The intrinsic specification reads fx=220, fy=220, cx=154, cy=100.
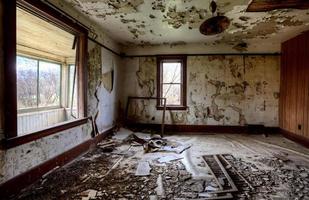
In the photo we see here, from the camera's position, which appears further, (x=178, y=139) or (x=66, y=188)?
(x=178, y=139)

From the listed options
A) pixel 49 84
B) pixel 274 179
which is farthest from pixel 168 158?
pixel 49 84

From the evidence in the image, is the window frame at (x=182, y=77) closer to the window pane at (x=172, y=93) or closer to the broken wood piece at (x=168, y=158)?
the window pane at (x=172, y=93)

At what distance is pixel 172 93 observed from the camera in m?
6.34

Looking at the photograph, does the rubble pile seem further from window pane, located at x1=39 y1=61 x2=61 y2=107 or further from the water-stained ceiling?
window pane, located at x1=39 y1=61 x2=61 y2=107

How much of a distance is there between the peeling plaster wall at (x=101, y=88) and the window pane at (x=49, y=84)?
1849 millimetres

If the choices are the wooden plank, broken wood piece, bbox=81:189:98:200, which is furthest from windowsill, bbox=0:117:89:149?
the wooden plank

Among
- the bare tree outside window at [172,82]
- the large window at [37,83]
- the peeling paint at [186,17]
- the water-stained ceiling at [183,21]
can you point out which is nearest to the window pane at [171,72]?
the bare tree outside window at [172,82]

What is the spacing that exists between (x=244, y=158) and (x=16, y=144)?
11.1 feet

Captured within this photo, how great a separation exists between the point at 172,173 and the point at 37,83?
4.41 m

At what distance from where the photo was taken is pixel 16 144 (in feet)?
8.02

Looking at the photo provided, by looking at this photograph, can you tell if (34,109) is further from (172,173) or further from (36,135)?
(172,173)

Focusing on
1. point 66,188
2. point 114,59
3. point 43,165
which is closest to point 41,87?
point 114,59

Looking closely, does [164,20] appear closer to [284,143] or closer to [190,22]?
[190,22]

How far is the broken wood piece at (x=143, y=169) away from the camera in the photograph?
3033 millimetres
